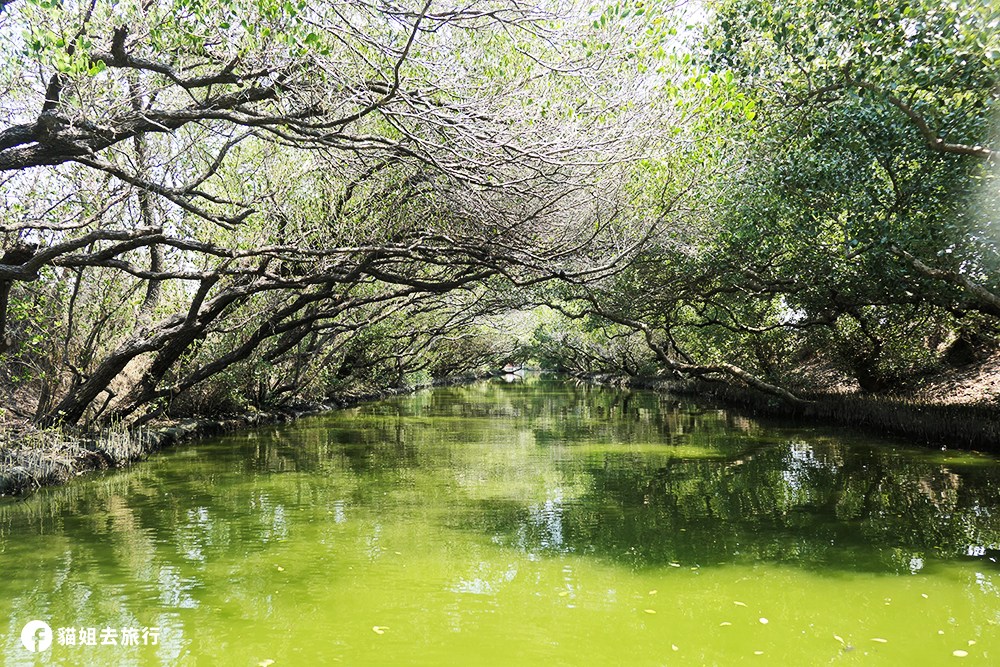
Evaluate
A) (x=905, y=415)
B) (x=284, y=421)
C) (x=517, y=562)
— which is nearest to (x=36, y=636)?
(x=517, y=562)

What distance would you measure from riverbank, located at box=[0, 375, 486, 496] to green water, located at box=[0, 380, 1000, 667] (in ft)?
1.21

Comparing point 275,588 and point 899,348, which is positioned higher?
point 899,348

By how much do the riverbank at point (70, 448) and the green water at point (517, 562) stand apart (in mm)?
369

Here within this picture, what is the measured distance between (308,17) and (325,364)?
1728cm

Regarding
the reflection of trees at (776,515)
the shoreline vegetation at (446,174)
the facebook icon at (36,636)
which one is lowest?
the reflection of trees at (776,515)

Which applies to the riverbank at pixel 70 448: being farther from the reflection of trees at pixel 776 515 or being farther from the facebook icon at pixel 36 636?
the reflection of trees at pixel 776 515

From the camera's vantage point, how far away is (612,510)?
836 centimetres

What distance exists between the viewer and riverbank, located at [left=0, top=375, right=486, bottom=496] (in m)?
9.45

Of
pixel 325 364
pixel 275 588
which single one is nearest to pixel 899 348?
pixel 325 364

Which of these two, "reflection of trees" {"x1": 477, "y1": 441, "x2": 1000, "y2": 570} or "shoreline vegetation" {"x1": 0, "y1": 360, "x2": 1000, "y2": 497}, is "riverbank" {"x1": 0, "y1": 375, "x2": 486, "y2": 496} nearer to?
"shoreline vegetation" {"x1": 0, "y1": 360, "x2": 1000, "y2": 497}

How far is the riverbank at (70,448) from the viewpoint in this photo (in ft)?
31.0

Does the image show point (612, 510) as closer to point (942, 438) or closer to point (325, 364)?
point (942, 438)

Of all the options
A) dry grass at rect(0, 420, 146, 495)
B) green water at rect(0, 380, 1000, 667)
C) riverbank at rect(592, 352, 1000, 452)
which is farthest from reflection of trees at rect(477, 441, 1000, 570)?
dry grass at rect(0, 420, 146, 495)

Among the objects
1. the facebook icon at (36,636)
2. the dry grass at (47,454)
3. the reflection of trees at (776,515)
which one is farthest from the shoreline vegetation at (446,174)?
the facebook icon at (36,636)
